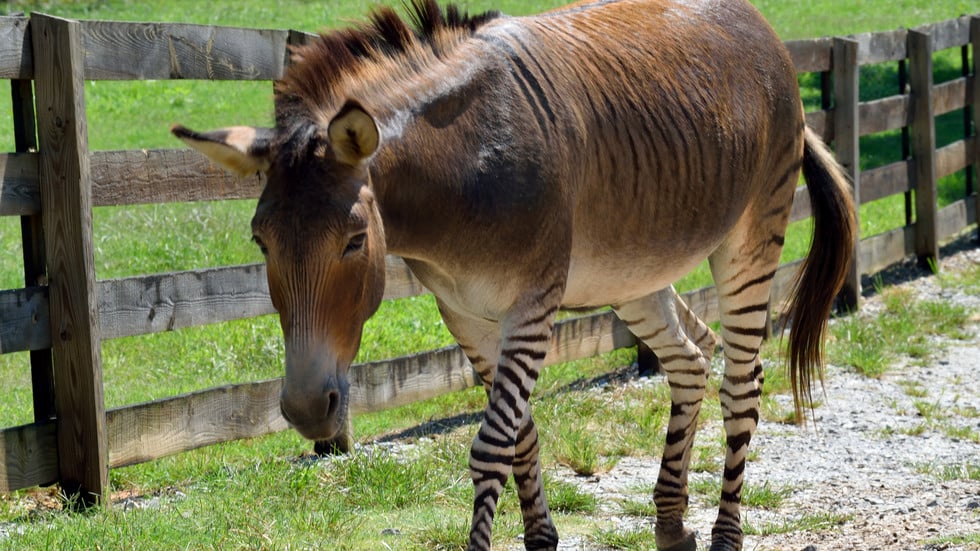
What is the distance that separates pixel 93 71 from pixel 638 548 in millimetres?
3374

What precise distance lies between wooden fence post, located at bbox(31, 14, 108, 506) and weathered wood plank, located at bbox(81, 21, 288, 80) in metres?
0.15

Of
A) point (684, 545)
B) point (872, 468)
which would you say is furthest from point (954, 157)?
point (684, 545)

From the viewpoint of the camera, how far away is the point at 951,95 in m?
11.6

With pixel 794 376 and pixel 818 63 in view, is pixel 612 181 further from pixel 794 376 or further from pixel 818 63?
pixel 818 63

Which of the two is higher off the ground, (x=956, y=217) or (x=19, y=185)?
(x=19, y=185)

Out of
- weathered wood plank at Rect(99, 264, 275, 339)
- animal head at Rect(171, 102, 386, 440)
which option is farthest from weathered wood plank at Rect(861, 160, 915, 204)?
animal head at Rect(171, 102, 386, 440)

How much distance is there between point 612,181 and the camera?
174 inches

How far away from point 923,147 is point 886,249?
3.76 ft

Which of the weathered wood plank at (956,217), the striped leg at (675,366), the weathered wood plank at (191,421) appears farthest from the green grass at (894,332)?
the weathered wood plank at (191,421)

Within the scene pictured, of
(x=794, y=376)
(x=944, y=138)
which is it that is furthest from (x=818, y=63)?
(x=944, y=138)

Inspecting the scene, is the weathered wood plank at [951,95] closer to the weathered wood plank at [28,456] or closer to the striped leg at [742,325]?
the striped leg at [742,325]

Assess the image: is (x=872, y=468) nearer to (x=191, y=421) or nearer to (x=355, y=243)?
(x=191, y=421)

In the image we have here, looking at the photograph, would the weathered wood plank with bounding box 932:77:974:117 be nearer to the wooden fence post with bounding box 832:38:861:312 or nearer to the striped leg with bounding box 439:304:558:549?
the wooden fence post with bounding box 832:38:861:312

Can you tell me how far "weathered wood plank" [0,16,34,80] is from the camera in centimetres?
507
